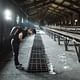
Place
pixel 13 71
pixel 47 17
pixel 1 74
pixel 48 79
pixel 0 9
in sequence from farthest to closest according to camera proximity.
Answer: pixel 47 17 → pixel 0 9 → pixel 13 71 → pixel 1 74 → pixel 48 79

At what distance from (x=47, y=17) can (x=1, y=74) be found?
3170 centimetres

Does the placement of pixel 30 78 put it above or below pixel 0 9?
below

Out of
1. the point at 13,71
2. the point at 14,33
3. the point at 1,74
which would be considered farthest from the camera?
the point at 14,33

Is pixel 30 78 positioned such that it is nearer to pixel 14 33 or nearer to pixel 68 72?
pixel 68 72

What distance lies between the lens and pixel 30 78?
3420mm

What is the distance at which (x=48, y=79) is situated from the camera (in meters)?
3.36

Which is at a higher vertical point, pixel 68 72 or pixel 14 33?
pixel 14 33

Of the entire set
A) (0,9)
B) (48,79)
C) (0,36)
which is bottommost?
(48,79)

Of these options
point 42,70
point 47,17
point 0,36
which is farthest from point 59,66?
point 47,17

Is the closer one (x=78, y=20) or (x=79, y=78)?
(x=79, y=78)

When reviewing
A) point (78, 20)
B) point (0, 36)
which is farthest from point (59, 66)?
point (78, 20)

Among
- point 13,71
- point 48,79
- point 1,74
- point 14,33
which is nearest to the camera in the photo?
point 48,79

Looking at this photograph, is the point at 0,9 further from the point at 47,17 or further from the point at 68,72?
the point at 47,17

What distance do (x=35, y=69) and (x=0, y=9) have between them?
12.5 ft
